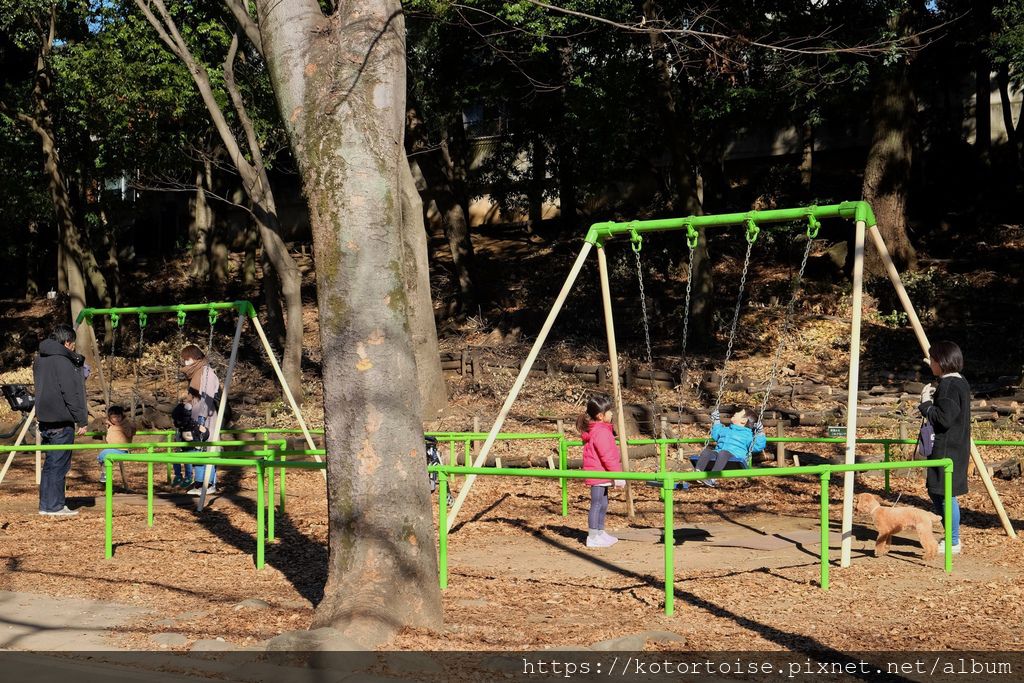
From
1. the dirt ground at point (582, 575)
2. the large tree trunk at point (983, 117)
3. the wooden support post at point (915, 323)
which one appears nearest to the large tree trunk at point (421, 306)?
the dirt ground at point (582, 575)

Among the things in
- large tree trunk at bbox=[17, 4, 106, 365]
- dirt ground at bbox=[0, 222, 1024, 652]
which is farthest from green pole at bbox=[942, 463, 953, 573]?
large tree trunk at bbox=[17, 4, 106, 365]

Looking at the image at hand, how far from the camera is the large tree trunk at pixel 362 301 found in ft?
21.4

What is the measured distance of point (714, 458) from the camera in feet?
36.2

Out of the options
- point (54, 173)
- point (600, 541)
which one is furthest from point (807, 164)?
point (600, 541)

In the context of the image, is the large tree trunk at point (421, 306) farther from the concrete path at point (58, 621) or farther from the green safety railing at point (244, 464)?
the concrete path at point (58, 621)

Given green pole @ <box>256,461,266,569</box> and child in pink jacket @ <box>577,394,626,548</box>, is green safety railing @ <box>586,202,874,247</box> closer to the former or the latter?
child in pink jacket @ <box>577,394,626,548</box>

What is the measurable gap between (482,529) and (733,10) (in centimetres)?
1442

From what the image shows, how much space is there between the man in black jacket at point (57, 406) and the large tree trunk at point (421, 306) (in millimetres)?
6631

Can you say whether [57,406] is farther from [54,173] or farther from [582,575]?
[54,173]

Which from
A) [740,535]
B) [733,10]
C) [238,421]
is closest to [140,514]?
[740,535]

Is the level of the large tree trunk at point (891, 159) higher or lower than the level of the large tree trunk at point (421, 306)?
higher

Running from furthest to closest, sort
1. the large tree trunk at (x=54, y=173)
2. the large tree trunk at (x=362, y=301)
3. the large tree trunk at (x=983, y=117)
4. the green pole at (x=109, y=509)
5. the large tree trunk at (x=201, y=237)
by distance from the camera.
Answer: the large tree trunk at (x=201, y=237) < the large tree trunk at (x=983, y=117) < the large tree trunk at (x=54, y=173) < the green pole at (x=109, y=509) < the large tree trunk at (x=362, y=301)

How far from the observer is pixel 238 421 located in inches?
790

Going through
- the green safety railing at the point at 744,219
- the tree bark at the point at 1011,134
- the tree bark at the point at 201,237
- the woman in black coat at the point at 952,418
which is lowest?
the woman in black coat at the point at 952,418
